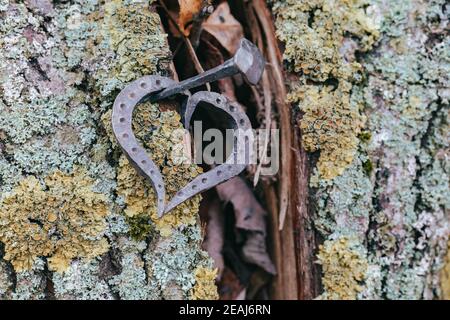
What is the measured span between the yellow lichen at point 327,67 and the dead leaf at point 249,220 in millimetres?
365

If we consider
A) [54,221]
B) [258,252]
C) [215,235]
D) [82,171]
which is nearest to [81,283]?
[54,221]

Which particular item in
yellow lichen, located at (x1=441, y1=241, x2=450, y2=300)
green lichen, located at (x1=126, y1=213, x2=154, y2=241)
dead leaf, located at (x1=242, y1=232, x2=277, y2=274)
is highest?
green lichen, located at (x1=126, y1=213, x2=154, y2=241)

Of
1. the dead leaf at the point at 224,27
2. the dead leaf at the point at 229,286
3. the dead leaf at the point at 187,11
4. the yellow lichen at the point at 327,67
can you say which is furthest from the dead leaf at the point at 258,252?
the dead leaf at the point at 187,11

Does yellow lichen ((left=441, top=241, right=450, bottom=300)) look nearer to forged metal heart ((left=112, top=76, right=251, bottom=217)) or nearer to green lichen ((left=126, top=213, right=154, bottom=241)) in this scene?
forged metal heart ((left=112, top=76, right=251, bottom=217))

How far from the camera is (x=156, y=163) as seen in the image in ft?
5.00

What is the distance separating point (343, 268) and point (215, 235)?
48 cm

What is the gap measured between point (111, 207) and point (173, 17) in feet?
2.06

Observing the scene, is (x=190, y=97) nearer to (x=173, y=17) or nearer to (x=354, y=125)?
(x=173, y=17)

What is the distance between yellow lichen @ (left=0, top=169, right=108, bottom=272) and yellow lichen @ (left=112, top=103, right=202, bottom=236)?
0.27ft

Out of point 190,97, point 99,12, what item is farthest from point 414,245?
point 99,12

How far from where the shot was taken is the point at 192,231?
61.9 inches

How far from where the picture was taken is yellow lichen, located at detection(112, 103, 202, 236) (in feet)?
5.00

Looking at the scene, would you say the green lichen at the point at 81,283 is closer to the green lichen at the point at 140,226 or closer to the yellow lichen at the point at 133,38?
the green lichen at the point at 140,226

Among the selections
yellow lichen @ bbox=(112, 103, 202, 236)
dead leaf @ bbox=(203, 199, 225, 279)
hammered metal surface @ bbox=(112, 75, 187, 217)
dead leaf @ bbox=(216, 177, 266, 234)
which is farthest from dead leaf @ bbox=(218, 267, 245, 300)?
hammered metal surface @ bbox=(112, 75, 187, 217)
